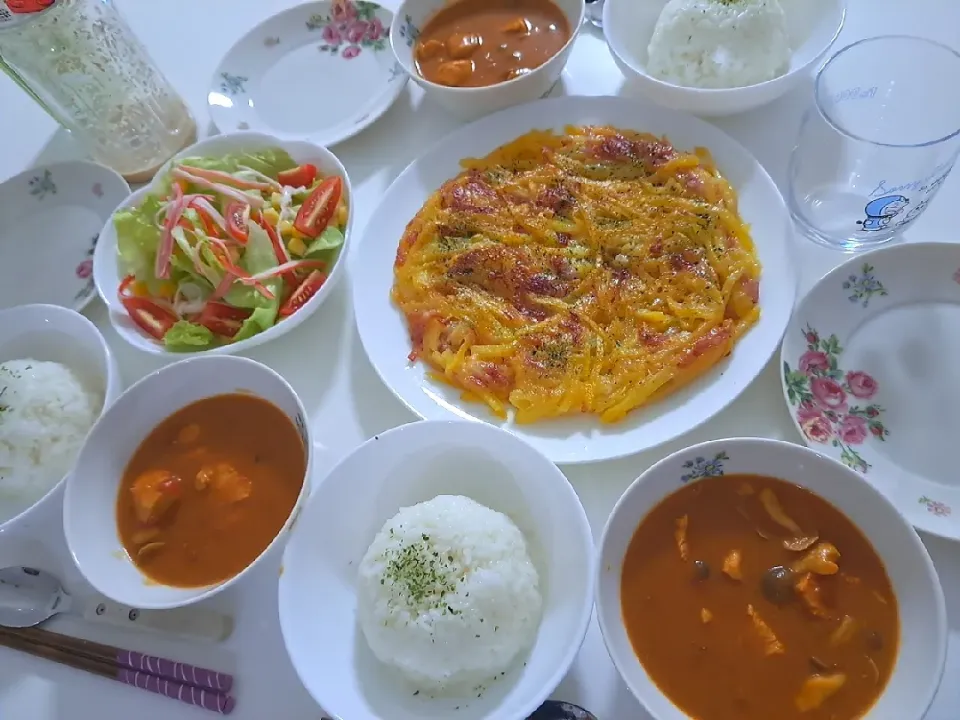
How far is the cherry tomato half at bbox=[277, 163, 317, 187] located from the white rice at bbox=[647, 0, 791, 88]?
1039 mm

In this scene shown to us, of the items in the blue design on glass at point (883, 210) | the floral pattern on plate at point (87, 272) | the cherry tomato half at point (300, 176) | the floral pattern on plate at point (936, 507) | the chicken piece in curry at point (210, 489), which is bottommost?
the floral pattern on plate at point (936, 507)

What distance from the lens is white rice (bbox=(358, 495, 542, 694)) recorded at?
1.21m

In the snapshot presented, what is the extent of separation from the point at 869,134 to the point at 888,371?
659 millimetres

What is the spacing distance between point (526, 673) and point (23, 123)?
8.76 ft

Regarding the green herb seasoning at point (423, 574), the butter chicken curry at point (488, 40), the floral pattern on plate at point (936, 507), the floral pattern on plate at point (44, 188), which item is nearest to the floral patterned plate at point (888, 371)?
the floral pattern on plate at point (936, 507)

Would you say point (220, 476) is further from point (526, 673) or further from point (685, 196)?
point (685, 196)

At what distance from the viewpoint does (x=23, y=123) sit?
2.59m

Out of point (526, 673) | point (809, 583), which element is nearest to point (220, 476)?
point (526, 673)

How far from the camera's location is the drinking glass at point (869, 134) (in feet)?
5.34

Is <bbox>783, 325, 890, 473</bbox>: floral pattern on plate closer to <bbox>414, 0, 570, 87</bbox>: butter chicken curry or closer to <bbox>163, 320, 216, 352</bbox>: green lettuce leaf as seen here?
<bbox>414, 0, 570, 87</bbox>: butter chicken curry

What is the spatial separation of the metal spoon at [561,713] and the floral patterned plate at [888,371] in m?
0.71

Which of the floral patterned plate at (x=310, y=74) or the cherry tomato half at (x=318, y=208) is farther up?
the floral patterned plate at (x=310, y=74)

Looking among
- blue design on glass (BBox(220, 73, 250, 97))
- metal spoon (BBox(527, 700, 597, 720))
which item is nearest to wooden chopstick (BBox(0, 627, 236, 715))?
metal spoon (BBox(527, 700, 597, 720))

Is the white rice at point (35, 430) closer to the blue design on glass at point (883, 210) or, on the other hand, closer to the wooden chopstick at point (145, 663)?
the wooden chopstick at point (145, 663)
